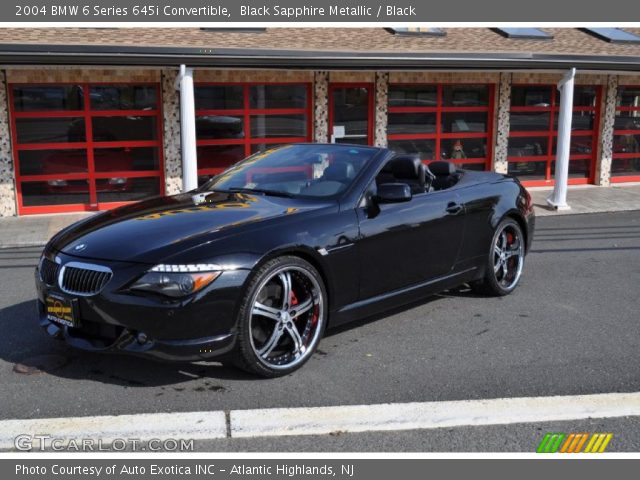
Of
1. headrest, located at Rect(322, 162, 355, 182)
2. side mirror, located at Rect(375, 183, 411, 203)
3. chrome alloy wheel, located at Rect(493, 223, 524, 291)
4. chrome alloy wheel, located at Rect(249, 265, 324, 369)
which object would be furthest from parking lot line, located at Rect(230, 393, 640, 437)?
chrome alloy wheel, located at Rect(493, 223, 524, 291)

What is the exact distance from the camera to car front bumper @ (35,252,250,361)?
407 cm

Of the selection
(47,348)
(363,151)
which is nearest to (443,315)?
(363,151)

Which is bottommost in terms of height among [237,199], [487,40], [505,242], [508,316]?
[508,316]

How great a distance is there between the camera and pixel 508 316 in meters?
5.98

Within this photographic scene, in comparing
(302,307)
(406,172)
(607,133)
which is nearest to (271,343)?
(302,307)

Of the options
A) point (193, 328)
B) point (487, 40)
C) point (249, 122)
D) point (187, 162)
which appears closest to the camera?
point (193, 328)

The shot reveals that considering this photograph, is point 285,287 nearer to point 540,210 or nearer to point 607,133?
point 540,210

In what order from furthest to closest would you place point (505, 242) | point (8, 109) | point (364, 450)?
point (8, 109)
point (505, 242)
point (364, 450)

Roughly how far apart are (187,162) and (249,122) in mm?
2738

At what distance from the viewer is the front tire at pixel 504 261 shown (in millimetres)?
6387

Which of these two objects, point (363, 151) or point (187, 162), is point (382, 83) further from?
point (363, 151)

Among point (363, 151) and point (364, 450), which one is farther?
point (363, 151)

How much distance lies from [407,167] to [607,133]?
1219 cm

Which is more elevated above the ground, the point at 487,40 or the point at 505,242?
the point at 487,40
